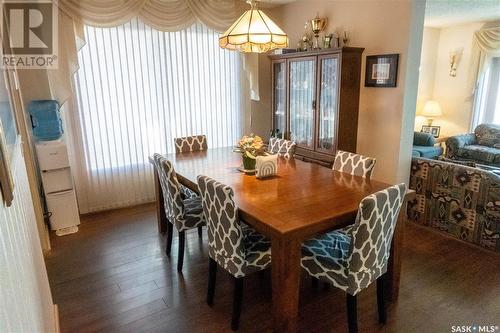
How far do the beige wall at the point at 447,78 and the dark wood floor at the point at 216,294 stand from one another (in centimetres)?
401

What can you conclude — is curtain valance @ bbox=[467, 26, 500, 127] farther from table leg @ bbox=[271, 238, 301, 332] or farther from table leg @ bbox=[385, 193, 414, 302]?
table leg @ bbox=[271, 238, 301, 332]

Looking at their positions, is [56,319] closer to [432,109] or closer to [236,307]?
[236,307]

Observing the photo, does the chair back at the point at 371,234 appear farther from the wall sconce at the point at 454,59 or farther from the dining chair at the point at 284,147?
the wall sconce at the point at 454,59

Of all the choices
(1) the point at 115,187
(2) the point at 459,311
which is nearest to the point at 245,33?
(2) the point at 459,311

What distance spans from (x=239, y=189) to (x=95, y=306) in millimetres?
1300

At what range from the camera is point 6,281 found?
2.71 feet

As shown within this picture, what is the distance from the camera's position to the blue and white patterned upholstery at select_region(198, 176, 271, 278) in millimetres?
1898

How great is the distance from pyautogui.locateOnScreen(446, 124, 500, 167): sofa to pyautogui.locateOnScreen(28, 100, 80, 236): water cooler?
18.7 ft

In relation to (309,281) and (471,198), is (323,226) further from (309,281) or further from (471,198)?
(471,198)

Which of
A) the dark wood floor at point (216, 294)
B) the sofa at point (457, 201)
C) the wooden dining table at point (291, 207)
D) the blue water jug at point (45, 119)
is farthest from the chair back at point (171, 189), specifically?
the sofa at point (457, 201)

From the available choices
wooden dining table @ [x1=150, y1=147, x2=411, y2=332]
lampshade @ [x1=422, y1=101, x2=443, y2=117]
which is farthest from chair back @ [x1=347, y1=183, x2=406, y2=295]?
lampshade @ [x1=422, y1=101, x2=443, y2=117]

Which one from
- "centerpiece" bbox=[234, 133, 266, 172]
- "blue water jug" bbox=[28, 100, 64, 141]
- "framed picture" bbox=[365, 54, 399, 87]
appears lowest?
"centerpiece" bbox=[234, 133, 266, 172]

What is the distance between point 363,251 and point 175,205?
145 cm

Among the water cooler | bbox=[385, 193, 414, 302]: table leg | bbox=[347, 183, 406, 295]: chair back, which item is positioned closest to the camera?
bbox=[347, 183, 406, 295]: chair back
